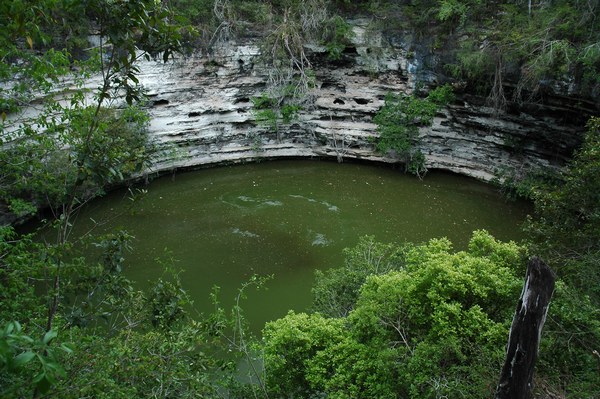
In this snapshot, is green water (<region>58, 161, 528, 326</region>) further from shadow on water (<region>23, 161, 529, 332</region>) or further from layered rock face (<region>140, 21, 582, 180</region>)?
layered rock face (<region>140, 21, 582, 180</region>)

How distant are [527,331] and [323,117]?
43.8ft

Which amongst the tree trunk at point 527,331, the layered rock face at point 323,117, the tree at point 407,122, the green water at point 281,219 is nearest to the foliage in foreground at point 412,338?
the tree trunk at point 527,331

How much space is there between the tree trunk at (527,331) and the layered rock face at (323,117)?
11.4 metres

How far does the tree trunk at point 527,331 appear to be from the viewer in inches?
156

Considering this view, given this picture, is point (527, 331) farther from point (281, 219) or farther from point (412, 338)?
point (281, 219)

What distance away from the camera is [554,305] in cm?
548

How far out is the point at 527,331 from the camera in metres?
4.06

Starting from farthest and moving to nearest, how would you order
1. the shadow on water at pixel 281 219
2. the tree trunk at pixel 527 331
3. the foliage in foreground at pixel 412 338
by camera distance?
the shadow on water at pixel 281 219
the foliage in foreground at pixel 412 338
the tree trunk at pixel 527 331

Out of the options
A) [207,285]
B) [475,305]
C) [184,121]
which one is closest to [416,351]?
[475,305]

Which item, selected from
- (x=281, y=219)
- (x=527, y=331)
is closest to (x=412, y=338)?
(x=527, y=331)

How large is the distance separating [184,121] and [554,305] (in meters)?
13.0

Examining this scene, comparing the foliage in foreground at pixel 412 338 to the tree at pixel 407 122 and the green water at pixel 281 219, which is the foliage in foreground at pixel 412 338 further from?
the tree at pixel 407 122

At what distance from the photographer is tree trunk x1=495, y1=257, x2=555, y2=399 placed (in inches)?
156

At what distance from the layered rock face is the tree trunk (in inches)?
450
